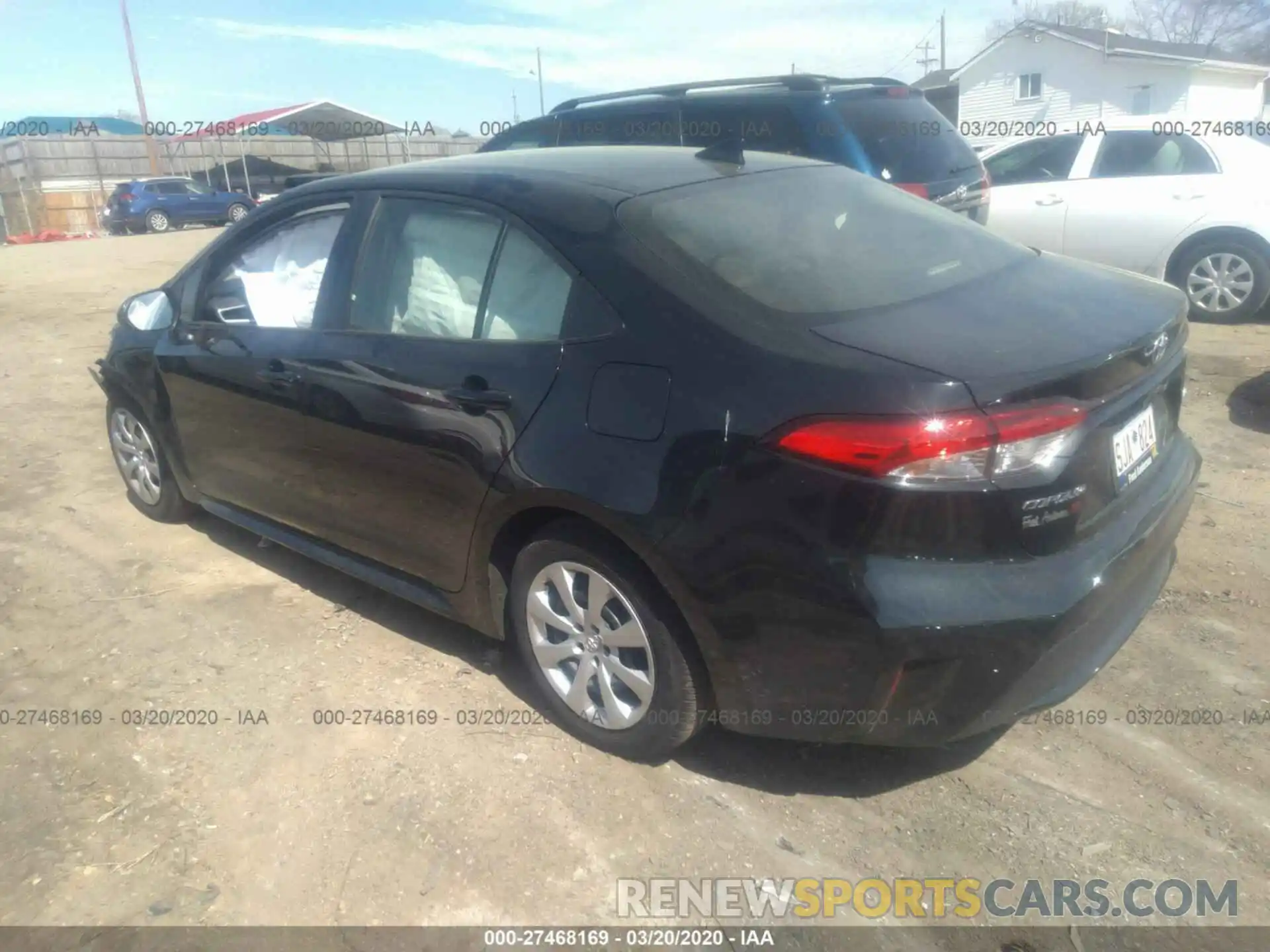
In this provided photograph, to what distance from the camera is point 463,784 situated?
115 inches

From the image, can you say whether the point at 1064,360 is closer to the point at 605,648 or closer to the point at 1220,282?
the point at 605,648

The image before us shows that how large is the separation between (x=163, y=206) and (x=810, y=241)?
27.4 m

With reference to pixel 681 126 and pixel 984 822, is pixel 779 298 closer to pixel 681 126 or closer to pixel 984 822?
pixel 984 822

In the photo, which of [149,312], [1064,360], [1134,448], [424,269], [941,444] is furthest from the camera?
[149,312]

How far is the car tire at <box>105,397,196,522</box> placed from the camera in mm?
4680

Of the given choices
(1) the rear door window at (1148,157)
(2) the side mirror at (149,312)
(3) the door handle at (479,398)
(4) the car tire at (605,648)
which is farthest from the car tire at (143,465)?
(1) the rear door window at (1148,157)

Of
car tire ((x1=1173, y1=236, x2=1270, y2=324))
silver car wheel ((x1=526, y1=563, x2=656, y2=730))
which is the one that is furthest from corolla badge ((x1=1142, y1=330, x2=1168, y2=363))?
car tire ((x1=1173, y1=236, x2=1270, y2=324))

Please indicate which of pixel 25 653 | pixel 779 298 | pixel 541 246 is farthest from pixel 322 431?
pixel 779 298

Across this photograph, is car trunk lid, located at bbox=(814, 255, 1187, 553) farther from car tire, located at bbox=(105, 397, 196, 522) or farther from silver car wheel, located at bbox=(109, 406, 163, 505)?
silver car wheel, located at bbox=(109, 406, 163, 505)

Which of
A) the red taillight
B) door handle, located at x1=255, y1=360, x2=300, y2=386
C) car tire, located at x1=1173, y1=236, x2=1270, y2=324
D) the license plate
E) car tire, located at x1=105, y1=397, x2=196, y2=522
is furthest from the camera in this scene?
car tire, located at x1=1173, y1=236, x2=1270, y2=324

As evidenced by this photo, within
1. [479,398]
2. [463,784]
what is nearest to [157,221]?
[479,398]

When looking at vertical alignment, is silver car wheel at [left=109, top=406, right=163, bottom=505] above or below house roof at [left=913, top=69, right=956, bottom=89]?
below

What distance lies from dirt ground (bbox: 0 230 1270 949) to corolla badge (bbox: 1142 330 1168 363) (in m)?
1.11

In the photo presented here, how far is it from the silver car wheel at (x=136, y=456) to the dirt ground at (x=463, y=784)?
2.45ft
